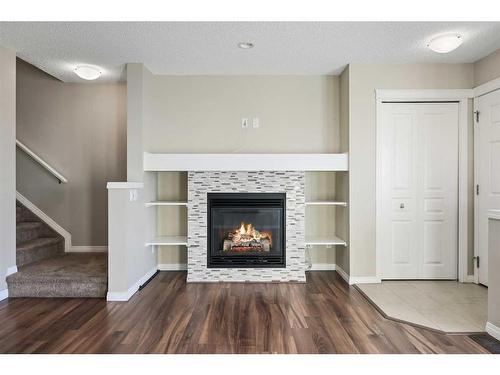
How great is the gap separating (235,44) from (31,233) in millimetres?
3454

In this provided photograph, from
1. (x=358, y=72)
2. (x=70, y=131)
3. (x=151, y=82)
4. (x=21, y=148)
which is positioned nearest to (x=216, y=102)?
(x=151, y=82)

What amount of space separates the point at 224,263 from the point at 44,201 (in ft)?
8.85

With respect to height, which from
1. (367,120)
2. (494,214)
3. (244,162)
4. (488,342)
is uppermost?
(367,120)

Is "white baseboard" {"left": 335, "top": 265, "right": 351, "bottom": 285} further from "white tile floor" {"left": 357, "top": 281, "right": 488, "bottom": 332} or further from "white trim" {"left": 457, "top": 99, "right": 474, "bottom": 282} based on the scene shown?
"white trim" {"left": 457, "top": 99, "right": 474, "bottom": 282}

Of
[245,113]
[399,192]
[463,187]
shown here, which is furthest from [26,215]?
[463,187]

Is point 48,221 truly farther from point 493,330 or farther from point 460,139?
point 460,139

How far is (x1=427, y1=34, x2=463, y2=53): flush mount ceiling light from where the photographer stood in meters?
3.24

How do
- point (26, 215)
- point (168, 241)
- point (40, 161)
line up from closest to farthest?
1. point (168, 241)
2. point (40, 161)
3. point (26, 215)

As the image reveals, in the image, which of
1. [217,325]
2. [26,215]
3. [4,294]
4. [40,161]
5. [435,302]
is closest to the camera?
[217,325]

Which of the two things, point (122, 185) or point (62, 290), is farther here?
point (62, 290)

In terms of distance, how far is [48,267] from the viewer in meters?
3.94

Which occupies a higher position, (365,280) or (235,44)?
(235,44)

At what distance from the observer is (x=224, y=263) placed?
421cm

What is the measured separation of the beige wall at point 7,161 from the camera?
3.47 meters
